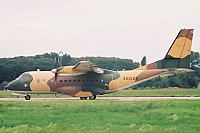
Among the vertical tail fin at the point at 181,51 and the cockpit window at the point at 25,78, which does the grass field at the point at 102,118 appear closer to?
the vertical tail fin at the point at 181,51

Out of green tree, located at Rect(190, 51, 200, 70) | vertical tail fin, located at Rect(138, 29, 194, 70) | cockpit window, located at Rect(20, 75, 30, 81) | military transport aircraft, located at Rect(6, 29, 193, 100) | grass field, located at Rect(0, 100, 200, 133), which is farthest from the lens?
green tree, located at Rect(190, 51, 200, 70)

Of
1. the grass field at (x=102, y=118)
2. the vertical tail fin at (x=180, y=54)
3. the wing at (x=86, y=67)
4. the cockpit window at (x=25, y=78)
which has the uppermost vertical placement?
the vertical tail fin at (x=180, y=54)

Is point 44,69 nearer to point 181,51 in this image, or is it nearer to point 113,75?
point 113,75

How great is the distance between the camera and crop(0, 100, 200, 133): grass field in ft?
64.2

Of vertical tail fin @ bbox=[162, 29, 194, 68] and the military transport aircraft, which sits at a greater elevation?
vertical tail fin @ bbox=[162, 29, 194, 68]

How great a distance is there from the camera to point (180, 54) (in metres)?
40.1

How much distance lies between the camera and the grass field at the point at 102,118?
19.6 m

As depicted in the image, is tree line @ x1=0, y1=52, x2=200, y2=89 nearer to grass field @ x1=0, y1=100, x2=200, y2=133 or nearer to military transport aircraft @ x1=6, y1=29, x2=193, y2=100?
military transport aircraft @ x1=6, y1=29, x2=193, y2=100

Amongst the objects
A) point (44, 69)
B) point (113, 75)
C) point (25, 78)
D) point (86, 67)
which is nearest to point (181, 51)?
point (113, 75)

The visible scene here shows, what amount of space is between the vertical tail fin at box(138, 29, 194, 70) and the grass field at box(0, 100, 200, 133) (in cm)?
1223

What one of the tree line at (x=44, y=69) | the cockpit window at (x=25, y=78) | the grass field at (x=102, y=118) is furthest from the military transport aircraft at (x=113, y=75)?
the tree line at (x=44, y=69)

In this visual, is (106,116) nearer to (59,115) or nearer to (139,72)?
(59,115)

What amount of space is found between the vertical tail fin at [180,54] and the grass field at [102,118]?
40.1 feet

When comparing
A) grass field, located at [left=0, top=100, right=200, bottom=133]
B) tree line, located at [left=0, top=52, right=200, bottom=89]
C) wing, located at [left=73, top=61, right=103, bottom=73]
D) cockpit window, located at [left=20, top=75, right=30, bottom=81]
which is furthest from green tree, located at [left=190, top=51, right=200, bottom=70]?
grass field, located at [left=0, top=100, right=200, bottom=133]
